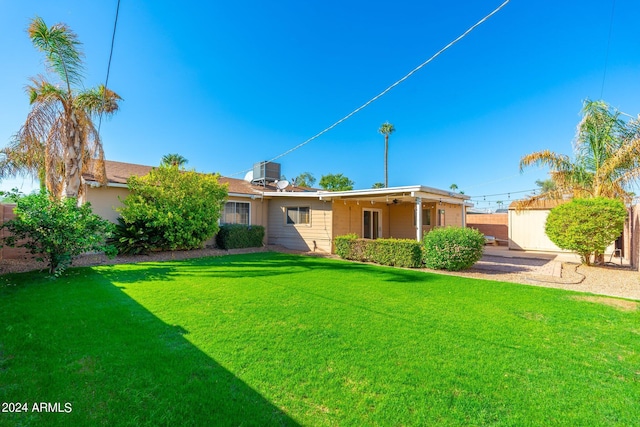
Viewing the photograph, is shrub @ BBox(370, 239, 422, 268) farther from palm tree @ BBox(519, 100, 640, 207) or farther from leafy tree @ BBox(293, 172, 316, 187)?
leafy tree @ BBox(293, 172, 316, 187)

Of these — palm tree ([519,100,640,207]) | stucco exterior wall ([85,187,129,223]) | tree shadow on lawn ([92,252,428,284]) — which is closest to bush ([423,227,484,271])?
tree shadow on lawn ([92,252,428,284])

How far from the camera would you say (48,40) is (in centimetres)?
868

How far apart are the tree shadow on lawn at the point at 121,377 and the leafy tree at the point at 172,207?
6.58 meters

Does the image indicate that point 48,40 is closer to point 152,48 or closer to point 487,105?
point 152,48

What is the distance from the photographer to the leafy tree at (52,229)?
7273 millimetres

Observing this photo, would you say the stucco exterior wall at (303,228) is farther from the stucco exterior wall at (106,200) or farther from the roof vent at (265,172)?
the stucco exterior wall at (106,200)

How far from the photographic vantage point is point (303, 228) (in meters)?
→ 14.6

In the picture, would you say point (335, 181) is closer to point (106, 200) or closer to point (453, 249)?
point (106, 200)

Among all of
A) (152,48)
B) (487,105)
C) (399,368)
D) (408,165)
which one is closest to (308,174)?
(408,165)

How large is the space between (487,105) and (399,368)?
16.2m

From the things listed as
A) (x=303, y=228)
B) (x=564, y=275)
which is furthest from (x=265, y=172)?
(x=564, y=275)

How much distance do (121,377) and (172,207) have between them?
922cm

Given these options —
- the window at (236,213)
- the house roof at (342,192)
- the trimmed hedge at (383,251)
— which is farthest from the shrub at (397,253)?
the window at (236,213)

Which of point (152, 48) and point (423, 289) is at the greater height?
point (152, 48)
